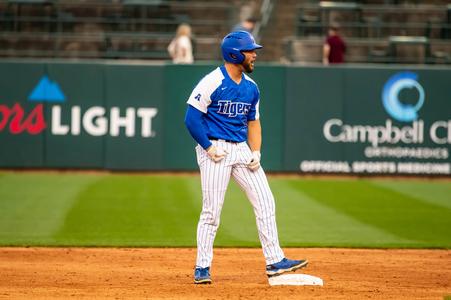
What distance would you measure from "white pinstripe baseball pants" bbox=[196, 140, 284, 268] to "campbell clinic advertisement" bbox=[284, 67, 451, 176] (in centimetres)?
1072

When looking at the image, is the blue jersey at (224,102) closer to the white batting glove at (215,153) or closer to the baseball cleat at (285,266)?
the white batting glove at (215,153)

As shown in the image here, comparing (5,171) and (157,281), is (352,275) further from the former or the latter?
(5,171)

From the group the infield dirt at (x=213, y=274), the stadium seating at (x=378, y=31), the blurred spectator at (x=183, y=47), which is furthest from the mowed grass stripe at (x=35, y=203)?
the stadium seating at (x=378, y=31)

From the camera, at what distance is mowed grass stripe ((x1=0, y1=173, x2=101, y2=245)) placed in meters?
11.4

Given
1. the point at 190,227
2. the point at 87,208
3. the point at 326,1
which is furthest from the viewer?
the point at 326,1

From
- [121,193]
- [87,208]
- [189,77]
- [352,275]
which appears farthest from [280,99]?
[352,275]

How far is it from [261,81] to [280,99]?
511 mm

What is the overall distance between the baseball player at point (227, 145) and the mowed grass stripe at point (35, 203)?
11.5 ft

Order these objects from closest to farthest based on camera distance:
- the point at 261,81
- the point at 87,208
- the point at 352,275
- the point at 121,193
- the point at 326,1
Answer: the point at 352,275 < the point at 87,208 < the point at 121,193 < the point at 261,81 < the point at 326,1

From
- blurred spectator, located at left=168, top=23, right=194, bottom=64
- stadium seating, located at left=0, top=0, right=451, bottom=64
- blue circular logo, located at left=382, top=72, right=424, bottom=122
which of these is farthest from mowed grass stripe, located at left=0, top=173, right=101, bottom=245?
blue circular logo, located at left=382, top=72, right=424, bottom=122

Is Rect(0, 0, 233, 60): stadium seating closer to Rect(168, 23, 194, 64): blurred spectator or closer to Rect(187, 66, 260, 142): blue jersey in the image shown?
Rect(168, 23, 194, 64): blurred spectator

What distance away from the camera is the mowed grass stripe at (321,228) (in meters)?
11.2

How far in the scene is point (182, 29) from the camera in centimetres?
1900

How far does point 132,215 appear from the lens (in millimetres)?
13195
